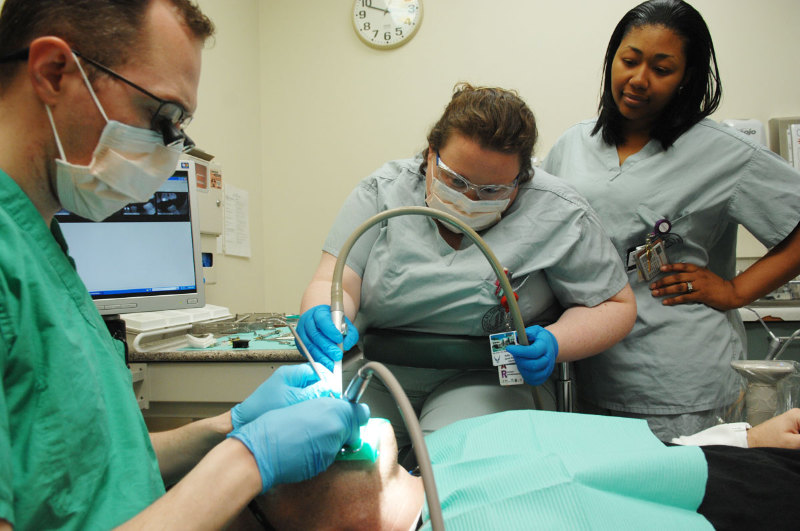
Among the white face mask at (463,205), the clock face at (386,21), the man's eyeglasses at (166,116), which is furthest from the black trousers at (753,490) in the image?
the clock face at (386,21)

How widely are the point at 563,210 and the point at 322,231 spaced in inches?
74.3

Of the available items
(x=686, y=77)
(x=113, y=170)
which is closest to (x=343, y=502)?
(x=113, y=170)

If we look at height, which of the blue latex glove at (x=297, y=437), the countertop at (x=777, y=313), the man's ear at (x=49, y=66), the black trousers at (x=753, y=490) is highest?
the man's ear at (x=49, y=66)

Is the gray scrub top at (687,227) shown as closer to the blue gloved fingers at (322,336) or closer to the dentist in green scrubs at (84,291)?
the blue gloved fingers at (322,336)

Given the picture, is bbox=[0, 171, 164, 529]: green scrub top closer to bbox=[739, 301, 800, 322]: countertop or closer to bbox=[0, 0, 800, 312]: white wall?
bbox=[0, 0, 800, 312]: white wall

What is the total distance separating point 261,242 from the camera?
9.68ft

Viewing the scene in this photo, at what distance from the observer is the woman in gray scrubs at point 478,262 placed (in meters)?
1.18

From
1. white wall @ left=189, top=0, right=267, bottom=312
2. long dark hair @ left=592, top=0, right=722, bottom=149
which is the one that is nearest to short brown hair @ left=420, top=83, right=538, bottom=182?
long dark hair @ left=592, top=0, right=722, bottom=149

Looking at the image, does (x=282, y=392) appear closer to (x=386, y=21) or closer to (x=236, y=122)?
(x=236, y=122)

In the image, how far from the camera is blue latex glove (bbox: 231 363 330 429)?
2.88 ft

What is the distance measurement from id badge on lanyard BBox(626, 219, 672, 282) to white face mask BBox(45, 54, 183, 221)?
3.92 feet

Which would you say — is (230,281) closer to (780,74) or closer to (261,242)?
(261,242)

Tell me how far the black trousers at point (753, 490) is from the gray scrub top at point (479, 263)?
48cm

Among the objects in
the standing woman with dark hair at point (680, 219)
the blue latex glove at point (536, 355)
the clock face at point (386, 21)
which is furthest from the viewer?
the clock face at point (386, 21)
